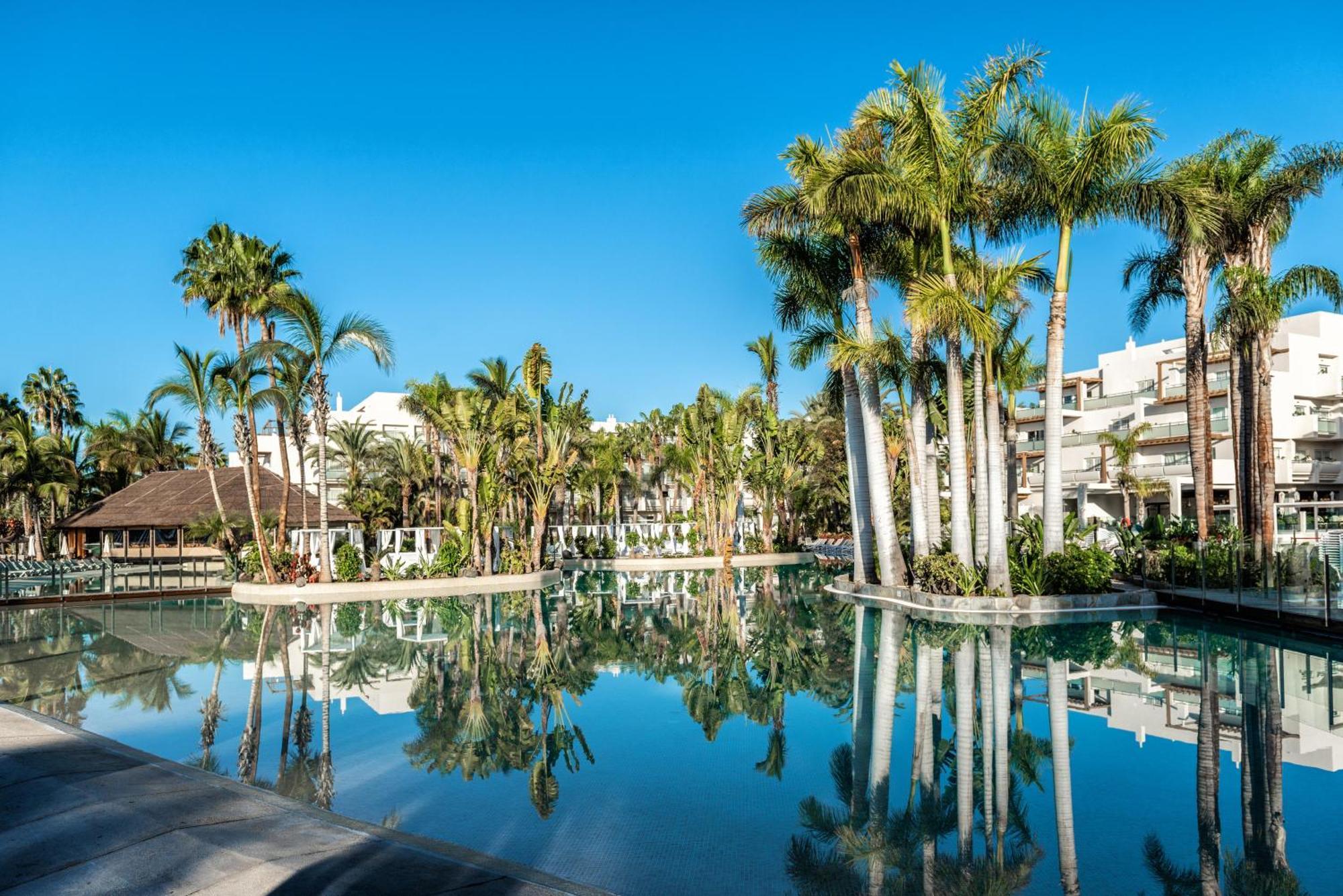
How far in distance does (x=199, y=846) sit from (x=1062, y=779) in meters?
6.49

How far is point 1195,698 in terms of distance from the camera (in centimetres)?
1100

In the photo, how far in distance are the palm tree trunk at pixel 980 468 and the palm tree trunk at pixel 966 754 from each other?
264 inches

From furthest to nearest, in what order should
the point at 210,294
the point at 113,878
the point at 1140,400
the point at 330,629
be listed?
the point at 1140,400 → the point at 210,294 → the point at 330,629 → the point at 113,878

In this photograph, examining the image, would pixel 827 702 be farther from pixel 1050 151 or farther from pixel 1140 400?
pixel 1140 400

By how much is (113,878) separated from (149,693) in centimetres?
840

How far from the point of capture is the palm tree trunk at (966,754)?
21.1 feet

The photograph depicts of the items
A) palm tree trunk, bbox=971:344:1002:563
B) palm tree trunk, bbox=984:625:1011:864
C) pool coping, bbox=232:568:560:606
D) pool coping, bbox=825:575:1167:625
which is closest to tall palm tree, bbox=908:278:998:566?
palm tree trunk, bbox=971:344:1002:563

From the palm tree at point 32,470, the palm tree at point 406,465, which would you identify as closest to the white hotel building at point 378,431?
the palm tree at point 406,465

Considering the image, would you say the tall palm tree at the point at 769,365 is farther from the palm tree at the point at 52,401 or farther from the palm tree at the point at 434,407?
the palm tree at the point at 52,401

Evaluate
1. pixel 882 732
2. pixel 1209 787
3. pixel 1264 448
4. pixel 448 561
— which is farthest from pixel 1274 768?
pixel 448 561

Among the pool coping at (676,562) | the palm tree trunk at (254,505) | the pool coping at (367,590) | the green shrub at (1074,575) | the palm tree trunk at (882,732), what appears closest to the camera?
the palm tree trunk at (882,732)

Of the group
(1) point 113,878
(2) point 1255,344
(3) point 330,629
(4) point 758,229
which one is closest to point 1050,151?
(4) point 758,229

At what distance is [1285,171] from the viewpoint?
22359 millimetres

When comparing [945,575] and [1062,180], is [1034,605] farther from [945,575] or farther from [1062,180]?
[1062,180]
